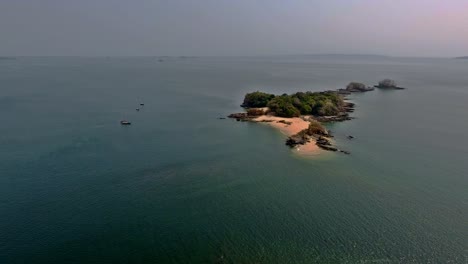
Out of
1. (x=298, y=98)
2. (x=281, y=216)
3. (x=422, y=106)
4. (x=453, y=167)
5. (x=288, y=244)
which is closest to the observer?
(x=288, y=244)

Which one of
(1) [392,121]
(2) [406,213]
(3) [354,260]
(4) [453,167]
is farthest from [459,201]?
(1) [392,121]

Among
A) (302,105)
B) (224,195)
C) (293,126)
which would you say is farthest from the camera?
(302,105)

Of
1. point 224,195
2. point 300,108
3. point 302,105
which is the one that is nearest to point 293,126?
point 300,108

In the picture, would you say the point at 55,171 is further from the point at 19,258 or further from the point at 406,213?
the point at 406,213

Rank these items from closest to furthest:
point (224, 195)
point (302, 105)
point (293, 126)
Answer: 1. point (224, 195)
2. point (293, 126)
3. point (302, 105)

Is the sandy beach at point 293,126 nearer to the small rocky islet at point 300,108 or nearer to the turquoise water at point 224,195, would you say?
the small rocky islet at point 300,108

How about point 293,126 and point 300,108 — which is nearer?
point 293,126

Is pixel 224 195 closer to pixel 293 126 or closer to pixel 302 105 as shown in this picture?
pixel 293 126

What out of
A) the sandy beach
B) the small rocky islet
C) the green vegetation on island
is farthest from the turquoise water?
the green vegetation on island
